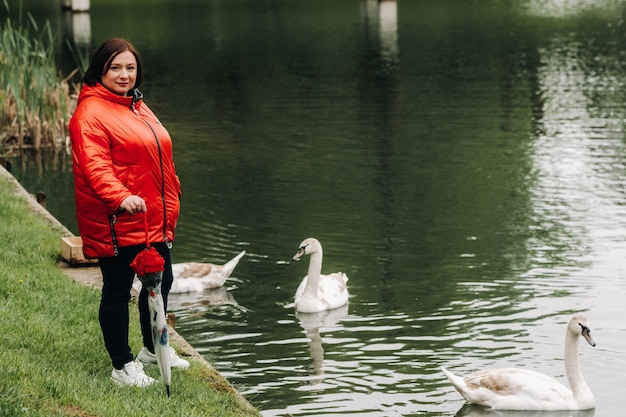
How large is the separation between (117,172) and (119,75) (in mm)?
567

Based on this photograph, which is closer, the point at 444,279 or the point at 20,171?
the point at 444,279

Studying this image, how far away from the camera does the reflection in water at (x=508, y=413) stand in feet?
29.9

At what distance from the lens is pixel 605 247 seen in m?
14.1

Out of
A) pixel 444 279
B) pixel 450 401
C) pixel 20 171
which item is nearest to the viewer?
pixel 450 401

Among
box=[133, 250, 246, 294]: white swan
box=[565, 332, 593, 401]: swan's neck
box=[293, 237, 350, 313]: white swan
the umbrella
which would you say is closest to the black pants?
the umbrella

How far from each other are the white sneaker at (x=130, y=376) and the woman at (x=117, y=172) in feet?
0.63

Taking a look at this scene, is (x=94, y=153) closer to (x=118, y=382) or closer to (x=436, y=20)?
(x=118, y=382)

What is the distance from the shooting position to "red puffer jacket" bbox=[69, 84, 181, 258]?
6641 millimetres

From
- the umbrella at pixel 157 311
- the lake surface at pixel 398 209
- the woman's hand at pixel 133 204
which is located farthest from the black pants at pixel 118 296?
the lake surface at pixel 398 209

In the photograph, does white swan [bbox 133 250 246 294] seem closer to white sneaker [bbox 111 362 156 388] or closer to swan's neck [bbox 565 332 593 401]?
swan's neck [bbox 565 332 593 401]

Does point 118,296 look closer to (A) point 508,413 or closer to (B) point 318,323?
(A) point 508,413

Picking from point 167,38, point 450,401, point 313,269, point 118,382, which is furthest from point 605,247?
point 167,38

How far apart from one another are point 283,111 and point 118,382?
18.6m

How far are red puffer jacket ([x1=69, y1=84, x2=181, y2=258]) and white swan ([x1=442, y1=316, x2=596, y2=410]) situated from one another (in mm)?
3317
